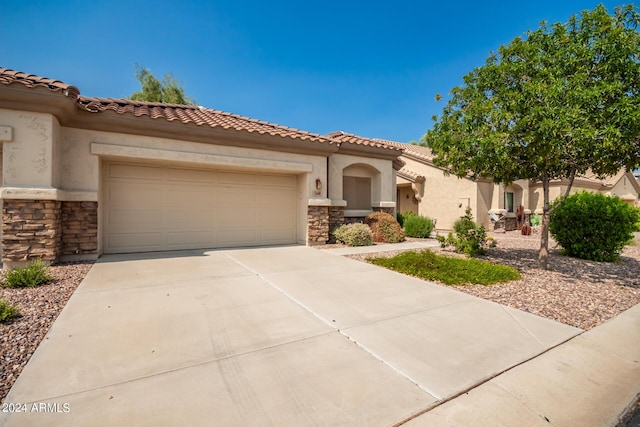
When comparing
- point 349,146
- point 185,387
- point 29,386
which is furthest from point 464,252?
point 29,386

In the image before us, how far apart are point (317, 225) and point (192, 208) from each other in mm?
4290

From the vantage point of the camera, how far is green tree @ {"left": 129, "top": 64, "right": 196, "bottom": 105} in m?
23.2

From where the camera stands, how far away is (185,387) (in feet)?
8.25

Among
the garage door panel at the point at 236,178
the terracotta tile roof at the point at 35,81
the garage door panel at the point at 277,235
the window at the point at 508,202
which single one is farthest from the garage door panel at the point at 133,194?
the window at the point at 508,202

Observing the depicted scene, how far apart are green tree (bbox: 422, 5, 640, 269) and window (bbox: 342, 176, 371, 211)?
510 cm

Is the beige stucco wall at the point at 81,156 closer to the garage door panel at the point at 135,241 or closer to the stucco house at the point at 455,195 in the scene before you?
the garage door panel at the point at 135,241

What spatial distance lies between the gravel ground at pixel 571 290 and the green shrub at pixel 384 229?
129 inches

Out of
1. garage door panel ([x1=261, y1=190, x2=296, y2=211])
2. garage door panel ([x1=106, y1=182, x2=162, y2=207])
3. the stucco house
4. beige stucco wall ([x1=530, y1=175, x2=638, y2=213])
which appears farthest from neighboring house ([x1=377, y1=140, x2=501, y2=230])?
garage door panel ([x1=106, y1=182, x2=162, y2=207])

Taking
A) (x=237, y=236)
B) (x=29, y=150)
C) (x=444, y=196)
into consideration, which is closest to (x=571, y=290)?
(x=237, y=236)

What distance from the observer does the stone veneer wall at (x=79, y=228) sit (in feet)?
23.9

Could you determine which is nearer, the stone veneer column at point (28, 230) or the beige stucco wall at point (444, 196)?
the stone veneer column at point (28, 230)

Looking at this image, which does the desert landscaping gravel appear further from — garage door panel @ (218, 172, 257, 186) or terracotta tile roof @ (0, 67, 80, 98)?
garage door panel @ (218, 172, 257, 186)

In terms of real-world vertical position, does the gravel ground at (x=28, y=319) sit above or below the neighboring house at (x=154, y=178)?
below

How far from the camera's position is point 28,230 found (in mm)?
6426
